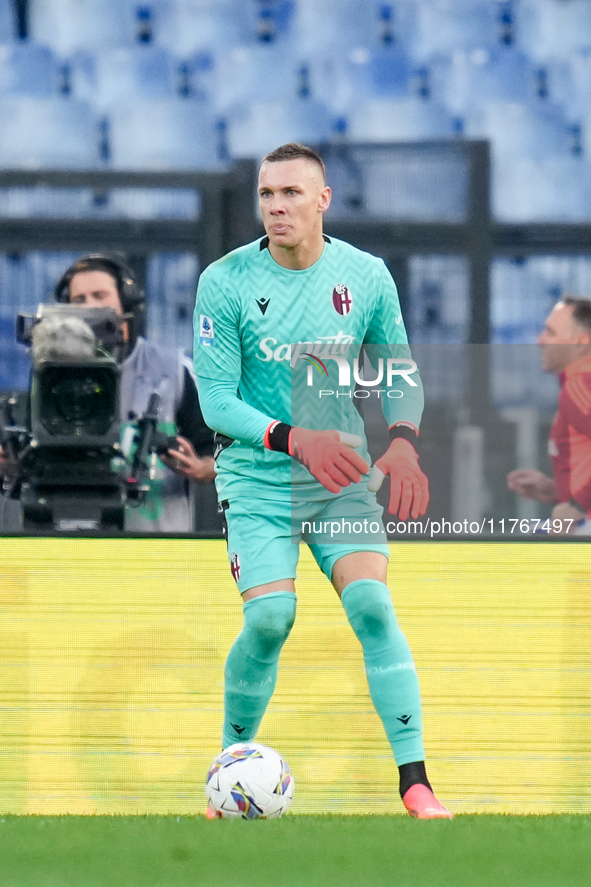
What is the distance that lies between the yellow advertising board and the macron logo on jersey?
65 centimetres

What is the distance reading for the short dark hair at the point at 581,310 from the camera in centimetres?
390

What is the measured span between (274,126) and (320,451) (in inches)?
122

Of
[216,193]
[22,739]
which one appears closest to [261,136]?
[216,193]

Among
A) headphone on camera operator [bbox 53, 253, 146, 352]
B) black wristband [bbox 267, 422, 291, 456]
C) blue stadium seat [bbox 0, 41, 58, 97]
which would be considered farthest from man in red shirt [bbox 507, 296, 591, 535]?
blue stadium seat [bbox 0, 41, 58, 97]

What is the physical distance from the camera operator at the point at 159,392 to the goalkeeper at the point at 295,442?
0.71 meters

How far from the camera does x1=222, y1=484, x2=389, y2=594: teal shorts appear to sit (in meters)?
2.95

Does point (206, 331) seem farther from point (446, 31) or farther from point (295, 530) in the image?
point (446, 31)

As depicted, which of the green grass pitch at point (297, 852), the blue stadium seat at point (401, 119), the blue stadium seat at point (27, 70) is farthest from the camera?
the blue stadium seat at point (27, 70)

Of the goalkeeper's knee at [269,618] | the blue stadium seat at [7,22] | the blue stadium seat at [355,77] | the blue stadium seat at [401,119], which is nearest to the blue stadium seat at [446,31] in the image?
the blue stadium seat at [355,77]

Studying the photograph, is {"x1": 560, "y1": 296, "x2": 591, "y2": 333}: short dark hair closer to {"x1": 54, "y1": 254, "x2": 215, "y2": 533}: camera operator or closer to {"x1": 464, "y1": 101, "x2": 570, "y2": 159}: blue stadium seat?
{"x1": 54, "y1": 254, "x2": 215, "y2": 533}: camera operator

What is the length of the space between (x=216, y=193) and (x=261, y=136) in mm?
1182

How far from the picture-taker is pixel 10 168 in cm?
462

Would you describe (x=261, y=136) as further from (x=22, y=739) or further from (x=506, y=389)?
(x=22, y=739)

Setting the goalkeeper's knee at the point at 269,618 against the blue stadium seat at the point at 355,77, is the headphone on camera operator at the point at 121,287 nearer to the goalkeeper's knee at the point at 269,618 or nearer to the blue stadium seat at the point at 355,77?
the goalkeeper's knee at the point at 269,618
